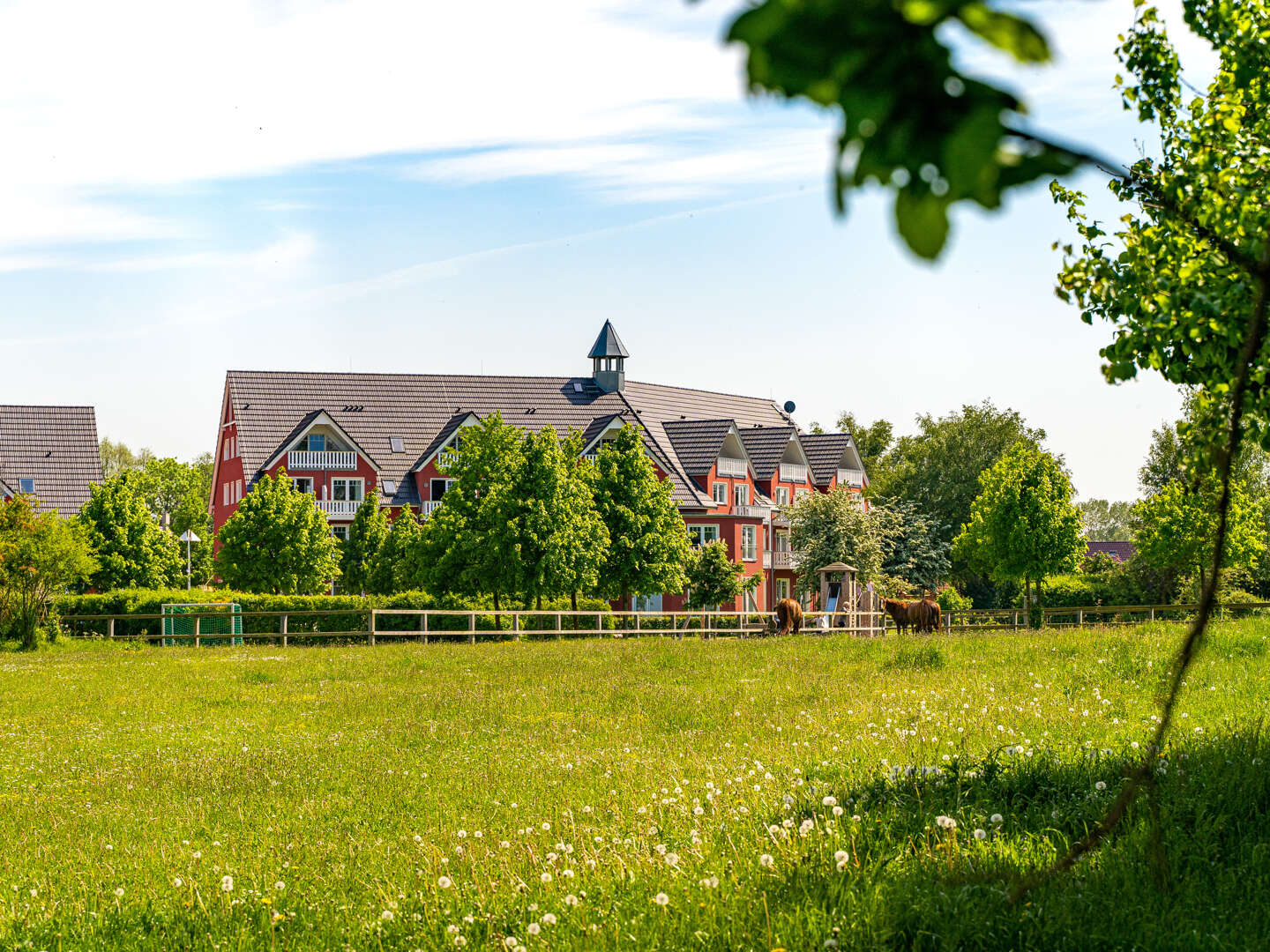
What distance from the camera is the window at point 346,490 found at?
70562mm

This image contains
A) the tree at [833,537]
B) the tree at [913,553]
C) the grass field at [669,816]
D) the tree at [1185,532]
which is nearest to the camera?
the grass field at [669,816]

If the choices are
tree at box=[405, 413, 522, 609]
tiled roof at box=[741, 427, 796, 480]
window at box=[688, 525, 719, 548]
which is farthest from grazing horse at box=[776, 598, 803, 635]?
tiled roof at box=[741, 427, 796, 480]

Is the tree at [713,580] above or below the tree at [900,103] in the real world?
below

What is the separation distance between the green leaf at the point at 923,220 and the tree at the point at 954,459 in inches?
3521

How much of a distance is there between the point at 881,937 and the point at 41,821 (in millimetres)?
8991

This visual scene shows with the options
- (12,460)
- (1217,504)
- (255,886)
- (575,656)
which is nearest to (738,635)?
(575,656)

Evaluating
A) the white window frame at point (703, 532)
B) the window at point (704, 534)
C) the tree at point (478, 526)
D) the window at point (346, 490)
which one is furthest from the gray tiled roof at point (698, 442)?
the tree at point (478, 526)

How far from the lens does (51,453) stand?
231ft

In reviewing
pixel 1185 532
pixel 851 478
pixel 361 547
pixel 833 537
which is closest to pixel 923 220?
pixel 1185 532

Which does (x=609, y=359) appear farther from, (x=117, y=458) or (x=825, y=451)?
(x=117, y=458)

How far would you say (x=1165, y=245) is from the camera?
8.54 metres

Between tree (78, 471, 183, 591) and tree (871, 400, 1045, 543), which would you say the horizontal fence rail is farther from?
tree (871, 400, 1045, 543)

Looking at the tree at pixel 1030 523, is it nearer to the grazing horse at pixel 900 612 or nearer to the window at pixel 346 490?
the grazing horse at pixel 900 612

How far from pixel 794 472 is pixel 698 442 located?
8846mm
